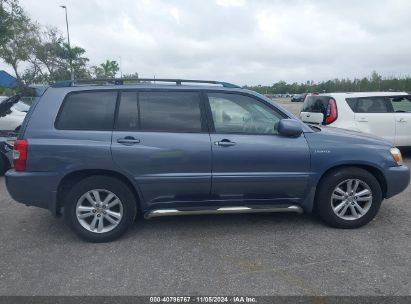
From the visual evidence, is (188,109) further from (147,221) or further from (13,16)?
(13,16)

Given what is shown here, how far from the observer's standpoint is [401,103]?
328 inches

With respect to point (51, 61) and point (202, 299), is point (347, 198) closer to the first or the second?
point (202, 299)

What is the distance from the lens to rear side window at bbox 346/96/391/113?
7957mm

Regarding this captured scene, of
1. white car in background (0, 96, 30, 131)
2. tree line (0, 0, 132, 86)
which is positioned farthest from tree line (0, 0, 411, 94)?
white car in background (0, 96, 30, 131)

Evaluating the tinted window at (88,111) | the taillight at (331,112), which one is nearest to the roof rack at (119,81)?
the tinted window at (88,111)

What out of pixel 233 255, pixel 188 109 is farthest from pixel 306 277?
pixel 188 109

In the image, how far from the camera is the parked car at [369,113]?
7859mm

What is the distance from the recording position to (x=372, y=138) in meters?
4.58

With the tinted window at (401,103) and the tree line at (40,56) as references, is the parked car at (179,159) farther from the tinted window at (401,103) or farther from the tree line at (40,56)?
the tree line at (40,56)

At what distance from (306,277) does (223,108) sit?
2.02 m

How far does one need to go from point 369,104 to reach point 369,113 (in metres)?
0.23

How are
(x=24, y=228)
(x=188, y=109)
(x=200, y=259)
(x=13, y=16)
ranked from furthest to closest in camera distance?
(x=13, y=16), (x=24, y=228), (x=188, y=109), (x=200, y=259)

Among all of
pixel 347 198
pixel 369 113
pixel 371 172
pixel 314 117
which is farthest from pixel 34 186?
pixel 369 113

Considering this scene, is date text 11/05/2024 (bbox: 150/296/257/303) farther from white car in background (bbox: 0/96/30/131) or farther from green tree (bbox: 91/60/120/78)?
green tree (bbox: 91/60/120/78)
